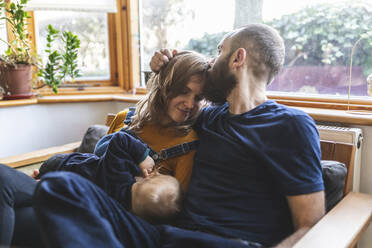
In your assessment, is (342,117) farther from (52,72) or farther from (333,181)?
(52,72)

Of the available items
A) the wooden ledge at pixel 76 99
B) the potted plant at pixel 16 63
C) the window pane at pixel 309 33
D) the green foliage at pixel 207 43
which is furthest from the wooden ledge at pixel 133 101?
the green foliage at pixel 207 43

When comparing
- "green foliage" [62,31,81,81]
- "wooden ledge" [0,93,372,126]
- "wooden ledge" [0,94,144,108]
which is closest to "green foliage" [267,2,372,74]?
"wooden ledge" [0,93,372,126]

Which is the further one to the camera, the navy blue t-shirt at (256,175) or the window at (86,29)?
the window at (86,29)

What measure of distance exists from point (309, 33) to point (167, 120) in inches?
42.7

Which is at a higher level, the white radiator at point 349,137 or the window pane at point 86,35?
the window pane at point 86,35

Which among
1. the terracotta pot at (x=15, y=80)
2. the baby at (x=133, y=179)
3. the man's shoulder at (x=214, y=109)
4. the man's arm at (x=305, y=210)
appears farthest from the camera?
the terracotta pot at (x=15, y=80)

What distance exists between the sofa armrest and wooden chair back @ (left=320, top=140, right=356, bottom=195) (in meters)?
0.07

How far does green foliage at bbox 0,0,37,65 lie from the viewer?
233 cm

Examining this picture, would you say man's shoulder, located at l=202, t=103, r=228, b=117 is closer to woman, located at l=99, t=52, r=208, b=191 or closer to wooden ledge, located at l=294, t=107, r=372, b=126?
woman, located at l=99, t=52, r=208, b=191

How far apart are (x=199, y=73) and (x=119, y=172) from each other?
532 mm

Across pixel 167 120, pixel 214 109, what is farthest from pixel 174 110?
pixel 214 109

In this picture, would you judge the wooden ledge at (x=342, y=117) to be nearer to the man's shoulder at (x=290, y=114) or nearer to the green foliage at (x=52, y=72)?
the man's shoulder at (x=290, y=114)

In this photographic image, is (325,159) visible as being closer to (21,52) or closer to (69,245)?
(69,245)

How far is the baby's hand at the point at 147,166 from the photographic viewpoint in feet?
4.62
